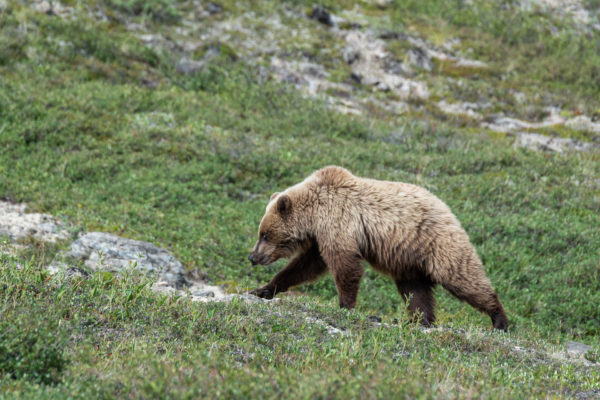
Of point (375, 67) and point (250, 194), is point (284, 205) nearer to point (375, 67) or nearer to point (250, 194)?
point (250, 194)

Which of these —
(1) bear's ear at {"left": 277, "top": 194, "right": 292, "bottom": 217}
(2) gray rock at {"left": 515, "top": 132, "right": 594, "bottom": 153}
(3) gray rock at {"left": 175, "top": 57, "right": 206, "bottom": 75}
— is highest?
(1) bear's ear at {"left": 277, "top": 194, "right": 292, "bottom": 217}

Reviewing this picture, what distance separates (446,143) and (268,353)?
1488cm

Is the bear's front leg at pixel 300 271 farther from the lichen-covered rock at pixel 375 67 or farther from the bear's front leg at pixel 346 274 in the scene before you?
the lichen-covered rock at pixel 375 67

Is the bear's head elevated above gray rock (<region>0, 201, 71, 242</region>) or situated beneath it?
elevated above

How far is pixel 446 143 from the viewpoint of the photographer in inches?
703

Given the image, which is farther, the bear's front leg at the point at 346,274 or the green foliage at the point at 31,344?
the bear's front leg at the point at 346,274

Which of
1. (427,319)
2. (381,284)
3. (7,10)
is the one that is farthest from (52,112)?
(427,319)

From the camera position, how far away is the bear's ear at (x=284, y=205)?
7852mm

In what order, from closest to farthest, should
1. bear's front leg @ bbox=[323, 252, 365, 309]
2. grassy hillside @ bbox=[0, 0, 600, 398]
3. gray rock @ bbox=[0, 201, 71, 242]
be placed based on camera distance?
grassy hillside @ bbox=[0, 0, 600, 398] < bear's front leg @ bbox=[323, 252, 365, 309] < gray rock @ bbox=[0, 201, 71, 242]

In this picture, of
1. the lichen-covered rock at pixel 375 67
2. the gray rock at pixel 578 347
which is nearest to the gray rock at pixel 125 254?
the gray rock at pixel 578 347

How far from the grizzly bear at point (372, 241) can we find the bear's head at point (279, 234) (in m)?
0.02

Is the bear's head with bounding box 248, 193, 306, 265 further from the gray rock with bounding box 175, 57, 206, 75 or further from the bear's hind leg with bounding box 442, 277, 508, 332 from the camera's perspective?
the gray rock with bounding box 175, 57, 206, 75

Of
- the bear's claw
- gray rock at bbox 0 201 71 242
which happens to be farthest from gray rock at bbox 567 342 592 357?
gray rock at bbox 0 201 71 242

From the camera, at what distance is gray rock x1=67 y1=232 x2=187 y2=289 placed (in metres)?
8.65
